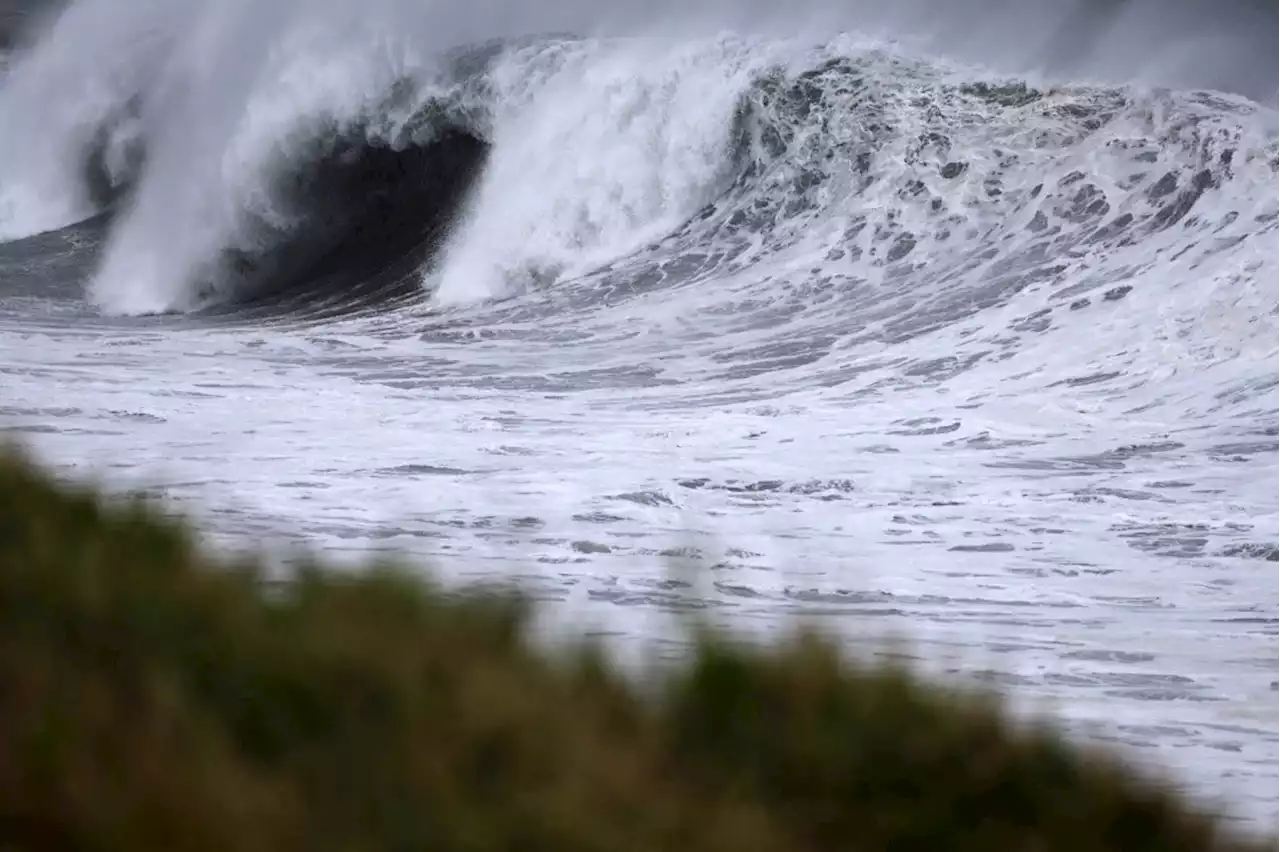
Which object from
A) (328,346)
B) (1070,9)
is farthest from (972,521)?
(1070,9)

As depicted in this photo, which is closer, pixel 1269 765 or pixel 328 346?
pixel 1269 765

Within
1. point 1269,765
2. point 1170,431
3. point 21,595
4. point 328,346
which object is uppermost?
point 328,346

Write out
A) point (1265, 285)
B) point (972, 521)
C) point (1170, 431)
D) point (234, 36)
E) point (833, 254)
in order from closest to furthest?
point (972, 521)
point (1170, 431)
point (1265, 285)
point (833, 254)
point (234, 36)

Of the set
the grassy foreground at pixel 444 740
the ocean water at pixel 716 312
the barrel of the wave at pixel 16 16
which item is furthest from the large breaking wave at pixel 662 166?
the grassy foreground at pixel 444 740

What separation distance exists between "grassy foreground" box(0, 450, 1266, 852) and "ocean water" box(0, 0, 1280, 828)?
711mm

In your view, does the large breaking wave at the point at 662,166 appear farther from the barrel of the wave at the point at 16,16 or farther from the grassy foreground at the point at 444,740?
the grassy foreground at the point at 444,740

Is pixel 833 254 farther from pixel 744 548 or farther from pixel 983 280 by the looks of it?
pixel 744 548

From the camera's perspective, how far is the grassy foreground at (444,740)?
2062mm

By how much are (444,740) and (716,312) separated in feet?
41.8

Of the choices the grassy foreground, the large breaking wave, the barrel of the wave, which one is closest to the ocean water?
the large breaking wave

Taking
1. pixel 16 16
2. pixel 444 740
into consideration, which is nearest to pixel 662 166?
pixel 444 740

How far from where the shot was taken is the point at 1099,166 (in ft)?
53.7

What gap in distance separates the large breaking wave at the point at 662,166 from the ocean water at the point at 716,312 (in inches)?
2.3

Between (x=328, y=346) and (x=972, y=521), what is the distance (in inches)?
282
